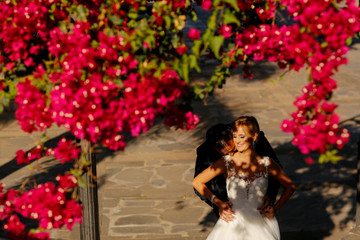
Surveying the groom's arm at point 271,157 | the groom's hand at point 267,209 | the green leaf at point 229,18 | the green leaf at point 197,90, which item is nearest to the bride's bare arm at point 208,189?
the groom's hand at point 267,209

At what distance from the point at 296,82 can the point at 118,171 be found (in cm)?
736

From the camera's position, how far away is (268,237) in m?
5.12

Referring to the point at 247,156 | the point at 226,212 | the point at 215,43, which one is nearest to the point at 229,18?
the point at 215,43

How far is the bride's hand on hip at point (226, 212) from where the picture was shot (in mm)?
5098

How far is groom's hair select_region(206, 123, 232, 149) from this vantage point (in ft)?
17.5

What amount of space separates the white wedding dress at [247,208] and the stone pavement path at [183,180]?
117 cm

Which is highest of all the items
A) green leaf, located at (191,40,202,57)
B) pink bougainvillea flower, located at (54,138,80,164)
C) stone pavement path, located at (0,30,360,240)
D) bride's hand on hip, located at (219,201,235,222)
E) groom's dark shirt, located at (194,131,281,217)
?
green leaf, located at (191,40,202,57)

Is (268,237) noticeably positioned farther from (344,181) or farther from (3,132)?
(3,132)

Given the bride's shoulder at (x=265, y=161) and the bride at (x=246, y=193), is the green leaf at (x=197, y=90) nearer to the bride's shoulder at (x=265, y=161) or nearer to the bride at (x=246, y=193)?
the bride at (x=246, y=193)

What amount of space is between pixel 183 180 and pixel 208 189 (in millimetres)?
3605

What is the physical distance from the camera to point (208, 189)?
517cm

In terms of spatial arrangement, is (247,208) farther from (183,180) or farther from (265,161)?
(183,180)

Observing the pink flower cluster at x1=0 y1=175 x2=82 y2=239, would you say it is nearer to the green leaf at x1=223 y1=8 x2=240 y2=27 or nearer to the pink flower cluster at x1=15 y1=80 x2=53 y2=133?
the pink flower cluster at x1=15 y1=80 x2=53 y2=133

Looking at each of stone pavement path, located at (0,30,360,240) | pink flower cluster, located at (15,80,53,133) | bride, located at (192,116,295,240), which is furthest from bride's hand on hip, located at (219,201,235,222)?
pink flower cluster, located at (15,80,53,133)
